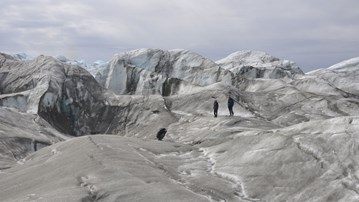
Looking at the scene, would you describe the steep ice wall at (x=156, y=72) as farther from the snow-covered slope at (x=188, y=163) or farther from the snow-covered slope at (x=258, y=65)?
the snow-covered slope at (x=188, y=163)

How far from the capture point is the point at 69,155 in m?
27.4

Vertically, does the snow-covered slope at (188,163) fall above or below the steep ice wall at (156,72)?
above

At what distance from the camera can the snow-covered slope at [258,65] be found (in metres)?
118

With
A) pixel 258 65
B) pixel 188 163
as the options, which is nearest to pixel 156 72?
pixel 258 65

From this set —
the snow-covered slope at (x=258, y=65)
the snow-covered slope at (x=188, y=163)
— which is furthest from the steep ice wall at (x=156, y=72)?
the snow-covered slope at (x=188, y=163)

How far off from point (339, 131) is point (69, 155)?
47.4 feet

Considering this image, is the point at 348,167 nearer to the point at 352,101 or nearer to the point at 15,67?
the point at 352,101

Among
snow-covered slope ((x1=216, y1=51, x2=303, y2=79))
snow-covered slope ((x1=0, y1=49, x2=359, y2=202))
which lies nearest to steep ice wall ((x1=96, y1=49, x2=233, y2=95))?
snow-covered slope ((x1=216, y1=51, x2=303, y2=79))

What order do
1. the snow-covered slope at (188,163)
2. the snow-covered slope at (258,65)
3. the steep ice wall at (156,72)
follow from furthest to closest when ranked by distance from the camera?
the snow-covered slope at (258,65), the steep ice wall at (156,72), the snow-covered slope at (188,163)

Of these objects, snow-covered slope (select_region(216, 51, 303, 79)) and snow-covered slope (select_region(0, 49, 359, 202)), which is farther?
snow-covered slope (select_region(216, 51, 303, 79))

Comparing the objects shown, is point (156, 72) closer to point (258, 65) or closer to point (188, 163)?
point (258, 65)

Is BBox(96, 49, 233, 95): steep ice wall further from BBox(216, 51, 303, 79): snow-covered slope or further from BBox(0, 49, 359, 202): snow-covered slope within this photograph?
BBox(0, 49, 359, 202): snow-covered slope

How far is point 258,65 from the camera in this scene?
418 feet

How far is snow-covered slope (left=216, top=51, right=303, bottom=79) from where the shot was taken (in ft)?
386
